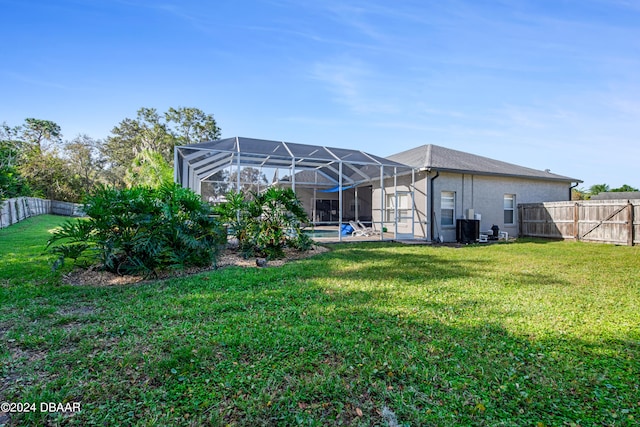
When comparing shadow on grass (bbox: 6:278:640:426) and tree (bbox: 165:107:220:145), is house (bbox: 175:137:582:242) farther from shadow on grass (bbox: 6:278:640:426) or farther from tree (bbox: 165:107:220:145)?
tree (bbox: 165:107:220:145)

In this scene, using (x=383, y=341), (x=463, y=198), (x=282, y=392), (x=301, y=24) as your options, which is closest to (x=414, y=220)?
(x=463, y=198)

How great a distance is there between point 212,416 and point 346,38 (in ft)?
36.8

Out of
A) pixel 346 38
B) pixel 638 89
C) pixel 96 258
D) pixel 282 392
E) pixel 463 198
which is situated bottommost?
pixel 282 392

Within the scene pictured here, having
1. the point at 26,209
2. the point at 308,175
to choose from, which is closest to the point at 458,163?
the point at 308,175

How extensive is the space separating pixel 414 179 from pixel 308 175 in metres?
8.47

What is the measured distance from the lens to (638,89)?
10773 mm

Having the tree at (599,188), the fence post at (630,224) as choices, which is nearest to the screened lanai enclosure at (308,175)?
the fence post at (630,224)

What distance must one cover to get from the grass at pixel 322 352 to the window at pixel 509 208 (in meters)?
10.5

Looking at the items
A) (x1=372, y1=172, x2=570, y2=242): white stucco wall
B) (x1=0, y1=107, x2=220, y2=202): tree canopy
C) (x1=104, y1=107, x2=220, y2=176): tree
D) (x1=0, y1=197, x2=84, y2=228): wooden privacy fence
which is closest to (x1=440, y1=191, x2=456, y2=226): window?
(x1=372, y1=172, x2=570, y2=242): white stucco wall

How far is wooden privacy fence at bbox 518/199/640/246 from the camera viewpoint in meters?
11.5

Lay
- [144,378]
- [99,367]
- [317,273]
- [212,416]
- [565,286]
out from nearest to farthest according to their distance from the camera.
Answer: [212,416] < [144,378] < [99,367] < [565,286] < [317,273]

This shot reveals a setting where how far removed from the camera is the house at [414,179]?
37.4 feet

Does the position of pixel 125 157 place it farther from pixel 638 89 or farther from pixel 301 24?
pixel 638 89

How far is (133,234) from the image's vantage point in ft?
18.5
